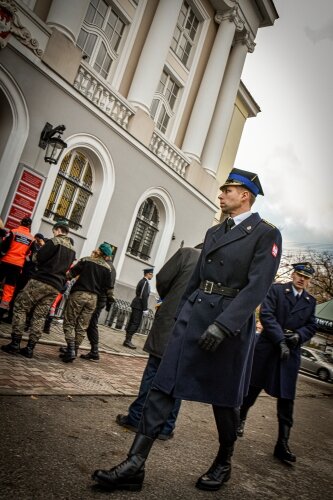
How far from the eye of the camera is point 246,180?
10.5ft

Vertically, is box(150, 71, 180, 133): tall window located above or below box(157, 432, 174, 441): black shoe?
above

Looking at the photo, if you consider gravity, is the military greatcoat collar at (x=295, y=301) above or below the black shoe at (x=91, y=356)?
above

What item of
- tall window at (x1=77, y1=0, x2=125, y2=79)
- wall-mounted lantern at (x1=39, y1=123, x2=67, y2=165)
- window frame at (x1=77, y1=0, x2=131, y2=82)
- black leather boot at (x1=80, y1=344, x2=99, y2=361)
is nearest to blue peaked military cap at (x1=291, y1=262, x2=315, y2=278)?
black leather boot at (x1=80, y1=344, x2=99, y2=361)

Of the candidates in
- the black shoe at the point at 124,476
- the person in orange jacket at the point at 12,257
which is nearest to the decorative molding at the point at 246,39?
the person in orange jacket at the point at 12,257

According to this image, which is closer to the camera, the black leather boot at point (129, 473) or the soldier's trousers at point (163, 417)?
the black leather boot at point (129, 473)

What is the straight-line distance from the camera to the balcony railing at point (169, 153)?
14.6 meters

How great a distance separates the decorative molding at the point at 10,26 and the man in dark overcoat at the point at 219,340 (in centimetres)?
855

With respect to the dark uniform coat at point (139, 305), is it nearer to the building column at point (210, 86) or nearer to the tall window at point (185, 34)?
the building column at point (210, 86)

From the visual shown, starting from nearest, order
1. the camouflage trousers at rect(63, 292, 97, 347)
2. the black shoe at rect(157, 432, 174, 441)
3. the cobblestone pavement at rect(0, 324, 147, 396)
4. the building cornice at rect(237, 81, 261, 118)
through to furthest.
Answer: the black shoe at rect(157, 432, 174, 441), the cobblestone pavement at rect(0, 324, 147, 396), the camouflage trousers at rect(63, 292, 97, 347), the building cornice at rect(237, 81, 261, 118)

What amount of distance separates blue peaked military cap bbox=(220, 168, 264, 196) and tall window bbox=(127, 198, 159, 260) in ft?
38.5

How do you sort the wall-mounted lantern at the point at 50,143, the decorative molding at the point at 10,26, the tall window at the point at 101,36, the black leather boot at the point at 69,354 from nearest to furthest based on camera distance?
the black leather boot at the point at 69,354, the decorative molding at the point at 10,26, the wall-mounted lantern at the point at 50,143, the tall window at the point at 101,36

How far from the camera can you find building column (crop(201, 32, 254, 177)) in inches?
693

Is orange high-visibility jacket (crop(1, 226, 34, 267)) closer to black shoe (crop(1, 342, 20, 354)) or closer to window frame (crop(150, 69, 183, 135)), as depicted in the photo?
black shoe (crop(1, 342, 20, 354))

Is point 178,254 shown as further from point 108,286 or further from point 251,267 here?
point 108,286
